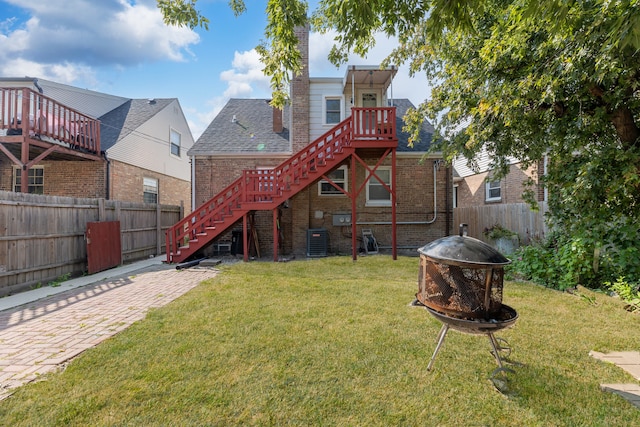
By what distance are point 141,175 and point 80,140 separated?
10.2 feet

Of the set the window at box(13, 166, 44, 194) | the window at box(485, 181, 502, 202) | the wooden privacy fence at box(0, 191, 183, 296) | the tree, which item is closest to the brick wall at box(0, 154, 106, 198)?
the window at box(13, 166, 44, 194)

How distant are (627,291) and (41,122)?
1409 centimetres

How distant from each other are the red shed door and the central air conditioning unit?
18.5ft

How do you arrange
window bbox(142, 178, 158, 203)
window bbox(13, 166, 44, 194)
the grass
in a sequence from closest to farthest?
the grass < window bbox(13, 166, 44, 194) < window bbox(142, 178, 158, 203)

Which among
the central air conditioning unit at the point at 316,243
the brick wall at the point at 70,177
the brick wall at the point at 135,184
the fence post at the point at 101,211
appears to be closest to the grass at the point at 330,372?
the fence post at the point at 101,211

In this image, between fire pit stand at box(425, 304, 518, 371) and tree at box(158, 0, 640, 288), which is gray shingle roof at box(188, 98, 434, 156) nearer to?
tree at box(158, 0, 640, 288)

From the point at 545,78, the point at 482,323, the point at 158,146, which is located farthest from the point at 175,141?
the point at 482,323

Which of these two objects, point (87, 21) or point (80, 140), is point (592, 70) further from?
point (80, 140)

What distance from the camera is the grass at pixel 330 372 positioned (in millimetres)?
2225

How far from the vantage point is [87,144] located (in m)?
10.6

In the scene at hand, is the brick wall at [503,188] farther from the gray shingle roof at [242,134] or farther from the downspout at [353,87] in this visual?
the gray shingle roof at [242,134]

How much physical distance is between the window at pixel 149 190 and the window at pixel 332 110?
28.1 feet

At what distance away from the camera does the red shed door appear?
7.56m

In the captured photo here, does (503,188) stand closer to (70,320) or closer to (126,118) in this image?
(70,320)
